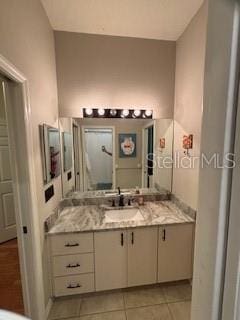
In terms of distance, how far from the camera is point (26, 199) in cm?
140

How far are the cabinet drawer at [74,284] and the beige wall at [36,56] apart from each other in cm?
11

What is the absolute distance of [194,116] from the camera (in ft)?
6.22

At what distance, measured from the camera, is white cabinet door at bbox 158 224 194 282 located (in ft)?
6.31

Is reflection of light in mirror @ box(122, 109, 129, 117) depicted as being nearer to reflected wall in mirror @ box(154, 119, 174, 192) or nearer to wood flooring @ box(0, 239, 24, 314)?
reflected wall in mirror @ box(154, 119, 174, 192)

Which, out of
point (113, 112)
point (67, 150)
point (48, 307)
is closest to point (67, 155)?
point (67, 150)

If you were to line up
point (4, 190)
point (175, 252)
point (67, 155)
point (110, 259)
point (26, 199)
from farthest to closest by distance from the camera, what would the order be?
point (4, 190) → point (67, 155) → point (175, 252) → point (110, 259) → point (26, 199)

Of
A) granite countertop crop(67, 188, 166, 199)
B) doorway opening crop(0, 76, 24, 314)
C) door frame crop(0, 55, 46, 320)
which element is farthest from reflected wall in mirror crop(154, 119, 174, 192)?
doorway opening crop(0, 76, 24, 314)

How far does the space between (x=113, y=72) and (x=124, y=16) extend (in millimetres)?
558

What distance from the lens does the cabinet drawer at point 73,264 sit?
179cm

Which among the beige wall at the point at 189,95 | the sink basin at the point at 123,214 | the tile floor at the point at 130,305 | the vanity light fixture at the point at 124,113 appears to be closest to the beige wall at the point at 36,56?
the tile floor at the point at 130,305

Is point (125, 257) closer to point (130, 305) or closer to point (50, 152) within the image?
point (130, 305)

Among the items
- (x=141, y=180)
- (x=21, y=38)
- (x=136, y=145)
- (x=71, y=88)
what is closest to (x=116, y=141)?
(x=136, y=145)

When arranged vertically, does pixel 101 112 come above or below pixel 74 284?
above

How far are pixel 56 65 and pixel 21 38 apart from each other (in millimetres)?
849
